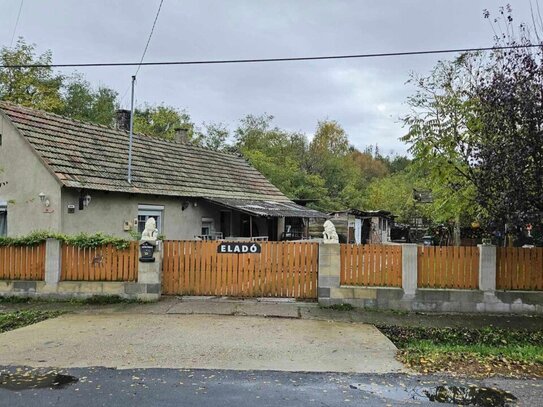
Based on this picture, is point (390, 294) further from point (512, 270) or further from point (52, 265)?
point (52, 265)

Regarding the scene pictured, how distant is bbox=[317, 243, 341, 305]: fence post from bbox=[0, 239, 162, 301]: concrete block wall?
3.61m

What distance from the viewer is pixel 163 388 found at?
5.38 metres

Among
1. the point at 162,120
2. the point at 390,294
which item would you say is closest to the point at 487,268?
the point at 390,294

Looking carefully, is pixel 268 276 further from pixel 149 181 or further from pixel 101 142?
pixel 101 142

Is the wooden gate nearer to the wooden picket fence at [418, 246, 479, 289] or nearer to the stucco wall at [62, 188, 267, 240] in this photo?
the wooden picket fence at [418, 246, 479, 289]

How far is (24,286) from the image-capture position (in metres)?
10.6

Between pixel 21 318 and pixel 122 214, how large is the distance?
19.2ft

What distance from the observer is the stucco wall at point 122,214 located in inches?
518

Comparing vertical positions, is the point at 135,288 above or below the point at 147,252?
below

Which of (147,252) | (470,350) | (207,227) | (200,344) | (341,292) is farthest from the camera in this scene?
(207,227)

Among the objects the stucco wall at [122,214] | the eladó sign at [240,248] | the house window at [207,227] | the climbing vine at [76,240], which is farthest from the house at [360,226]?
the climbing vine at [76,240]

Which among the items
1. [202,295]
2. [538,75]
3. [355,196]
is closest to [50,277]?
[202,295]

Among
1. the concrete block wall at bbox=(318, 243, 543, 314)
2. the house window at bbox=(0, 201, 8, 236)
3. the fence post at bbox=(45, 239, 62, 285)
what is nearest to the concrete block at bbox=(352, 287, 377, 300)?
the concrete block wall at bbox=(318, 243, 543, 314)

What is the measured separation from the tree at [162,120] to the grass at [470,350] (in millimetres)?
35736
